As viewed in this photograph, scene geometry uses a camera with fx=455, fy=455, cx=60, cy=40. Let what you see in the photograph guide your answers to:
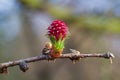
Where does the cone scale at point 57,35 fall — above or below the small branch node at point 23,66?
above

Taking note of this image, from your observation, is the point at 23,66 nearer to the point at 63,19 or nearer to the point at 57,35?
the point at 57,35

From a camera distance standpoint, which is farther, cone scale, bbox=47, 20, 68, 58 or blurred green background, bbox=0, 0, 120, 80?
blurred green background, bbox=0, 0, 120, 80

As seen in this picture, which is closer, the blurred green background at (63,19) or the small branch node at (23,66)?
the small branch node at (23,66)

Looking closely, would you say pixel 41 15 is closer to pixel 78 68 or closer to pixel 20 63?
pixel 78 68

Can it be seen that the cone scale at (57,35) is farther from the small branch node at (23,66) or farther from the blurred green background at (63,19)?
the blurred green background at (63,19)

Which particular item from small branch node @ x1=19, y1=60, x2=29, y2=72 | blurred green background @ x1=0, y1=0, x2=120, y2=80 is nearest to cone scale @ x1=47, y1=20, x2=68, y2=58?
small branch node @ x1=19, y1=60, x2=29, y2=72

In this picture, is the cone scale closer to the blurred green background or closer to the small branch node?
the small branch node

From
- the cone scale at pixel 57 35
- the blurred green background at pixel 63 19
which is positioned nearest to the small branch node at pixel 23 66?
the cone scale at pixel 57 35

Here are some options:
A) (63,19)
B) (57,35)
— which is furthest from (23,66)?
(63,19)

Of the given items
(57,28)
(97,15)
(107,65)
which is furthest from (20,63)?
(97,15)
